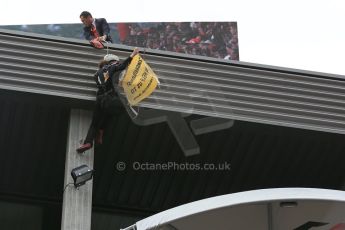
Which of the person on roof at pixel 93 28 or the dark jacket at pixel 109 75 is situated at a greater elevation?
the person on roof at pixel 93 28

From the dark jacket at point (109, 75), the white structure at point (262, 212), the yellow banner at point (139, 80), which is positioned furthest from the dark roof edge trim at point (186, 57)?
the white structure at point (262, 212)

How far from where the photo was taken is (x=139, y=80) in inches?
384

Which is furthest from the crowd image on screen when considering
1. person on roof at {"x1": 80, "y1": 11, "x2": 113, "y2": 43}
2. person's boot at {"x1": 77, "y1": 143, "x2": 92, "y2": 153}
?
person's boot at {"x1": 77, "y1": 143, "x2": 92, "y2": 153}

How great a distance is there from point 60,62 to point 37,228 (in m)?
4.42

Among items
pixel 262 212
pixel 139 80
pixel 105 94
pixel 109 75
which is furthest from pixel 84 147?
pixel 262 212

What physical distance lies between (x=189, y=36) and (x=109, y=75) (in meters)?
17.1

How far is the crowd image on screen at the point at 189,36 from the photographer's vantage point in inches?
1041

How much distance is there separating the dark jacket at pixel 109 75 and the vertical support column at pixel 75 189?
0.71 meters

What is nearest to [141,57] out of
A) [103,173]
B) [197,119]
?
[197,119]

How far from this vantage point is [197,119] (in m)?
10.7

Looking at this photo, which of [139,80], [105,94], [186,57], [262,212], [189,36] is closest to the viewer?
[262,212]

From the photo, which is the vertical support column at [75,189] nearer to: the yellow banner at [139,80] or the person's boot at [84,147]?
the person's boot at [84,147]

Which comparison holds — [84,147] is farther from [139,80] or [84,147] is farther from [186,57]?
[186,57]

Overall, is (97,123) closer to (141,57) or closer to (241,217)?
(141,57)
